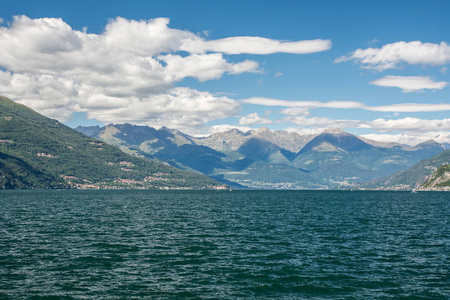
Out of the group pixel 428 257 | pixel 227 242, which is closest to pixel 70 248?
pixel 227 242

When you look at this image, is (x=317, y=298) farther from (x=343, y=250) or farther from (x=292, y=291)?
A: (x=343, y=250)

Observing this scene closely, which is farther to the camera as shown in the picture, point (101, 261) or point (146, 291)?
point (101, 261)

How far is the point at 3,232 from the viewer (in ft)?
239

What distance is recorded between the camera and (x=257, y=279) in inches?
1646

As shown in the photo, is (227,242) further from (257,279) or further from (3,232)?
(3,232)

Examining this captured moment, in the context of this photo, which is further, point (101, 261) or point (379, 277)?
point (101, 261)

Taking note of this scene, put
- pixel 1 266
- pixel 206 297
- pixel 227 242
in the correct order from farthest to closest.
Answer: pixel 227 242, pixel 1 266, pixel 206 297

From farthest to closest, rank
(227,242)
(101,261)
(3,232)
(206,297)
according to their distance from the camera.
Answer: (3,232) < (227,242) < (101,261) < (206,297)

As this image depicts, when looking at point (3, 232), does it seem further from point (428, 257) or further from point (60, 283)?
point (428, 257)

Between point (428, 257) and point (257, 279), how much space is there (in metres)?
29.3

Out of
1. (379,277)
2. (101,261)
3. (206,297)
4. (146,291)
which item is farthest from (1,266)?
(379,277)

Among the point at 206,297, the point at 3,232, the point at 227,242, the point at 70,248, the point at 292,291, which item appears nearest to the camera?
the point at 206,297

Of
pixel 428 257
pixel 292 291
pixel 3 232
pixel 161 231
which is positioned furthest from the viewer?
pixel 161 231

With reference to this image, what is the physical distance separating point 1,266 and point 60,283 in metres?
12.4
